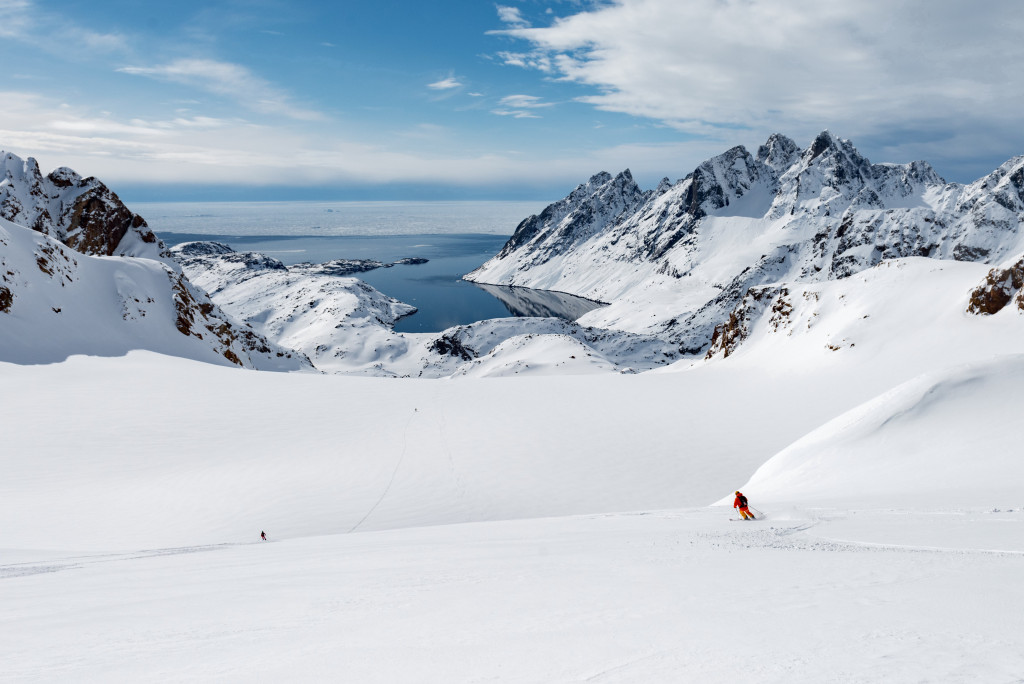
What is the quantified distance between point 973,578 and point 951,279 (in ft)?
143

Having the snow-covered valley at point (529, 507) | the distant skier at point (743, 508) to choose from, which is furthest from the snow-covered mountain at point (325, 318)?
the distant skier at point (743, 508)

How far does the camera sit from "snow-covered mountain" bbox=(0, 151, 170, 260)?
314ft

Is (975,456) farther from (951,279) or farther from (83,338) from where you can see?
(83,338)

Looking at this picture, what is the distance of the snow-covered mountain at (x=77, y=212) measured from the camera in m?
95.8

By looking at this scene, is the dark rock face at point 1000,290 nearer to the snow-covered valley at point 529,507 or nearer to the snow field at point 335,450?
the snow-covered valley at point 529,507

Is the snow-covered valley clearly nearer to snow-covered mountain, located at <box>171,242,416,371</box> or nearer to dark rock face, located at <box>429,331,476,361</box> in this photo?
dark rock face, located at <box>429,331,476,361</box>

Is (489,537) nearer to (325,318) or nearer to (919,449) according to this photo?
(919,449)

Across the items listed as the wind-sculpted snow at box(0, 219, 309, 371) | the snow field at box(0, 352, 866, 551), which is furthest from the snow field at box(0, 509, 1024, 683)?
the wind-sculpted snow at box(0, 219, 309, 371)

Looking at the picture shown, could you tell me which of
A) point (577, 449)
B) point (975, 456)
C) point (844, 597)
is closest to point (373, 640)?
point (844, 597)

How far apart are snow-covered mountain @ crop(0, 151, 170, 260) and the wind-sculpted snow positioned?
39.9m

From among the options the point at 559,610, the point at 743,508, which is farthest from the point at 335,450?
the point at 559,610

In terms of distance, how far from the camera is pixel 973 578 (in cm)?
851

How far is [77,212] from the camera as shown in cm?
10038

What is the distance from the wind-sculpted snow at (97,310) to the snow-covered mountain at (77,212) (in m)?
39.9
